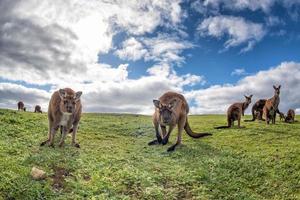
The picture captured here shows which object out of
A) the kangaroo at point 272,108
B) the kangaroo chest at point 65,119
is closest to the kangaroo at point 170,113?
the kangaroo chest at point 65,119

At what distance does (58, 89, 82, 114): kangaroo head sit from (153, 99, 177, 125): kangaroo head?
4.23 meters

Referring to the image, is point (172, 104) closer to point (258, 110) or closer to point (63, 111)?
point (63, 111)

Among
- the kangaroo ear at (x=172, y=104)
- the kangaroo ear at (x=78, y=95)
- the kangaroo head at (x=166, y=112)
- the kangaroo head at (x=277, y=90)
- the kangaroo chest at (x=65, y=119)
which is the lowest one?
the kangaroo chest at (x=65, y=119)

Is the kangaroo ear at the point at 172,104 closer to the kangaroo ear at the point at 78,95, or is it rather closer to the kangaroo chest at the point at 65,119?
the kangaroo ear at the point at 78,95

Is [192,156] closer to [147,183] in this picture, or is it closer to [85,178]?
[147,183]

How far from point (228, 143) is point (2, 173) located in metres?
11.8

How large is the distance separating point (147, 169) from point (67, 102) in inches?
175

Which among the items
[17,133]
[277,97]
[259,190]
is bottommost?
[259,190]

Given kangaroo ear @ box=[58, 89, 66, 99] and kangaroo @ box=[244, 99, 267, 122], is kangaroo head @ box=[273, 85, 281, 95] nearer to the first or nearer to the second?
kangaroo @ box=[244, 99, 267, 122]

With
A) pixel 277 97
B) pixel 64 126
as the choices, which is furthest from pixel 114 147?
pixel 277 97

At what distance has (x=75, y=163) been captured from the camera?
14961 millimetres

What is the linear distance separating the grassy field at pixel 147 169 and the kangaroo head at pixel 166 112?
1410 millimetres

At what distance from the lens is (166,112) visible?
1922 cm

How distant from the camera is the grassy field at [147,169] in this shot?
1293 cm
